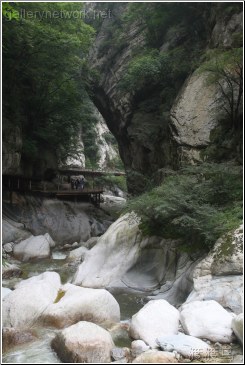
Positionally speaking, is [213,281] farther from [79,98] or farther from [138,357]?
[79,98]

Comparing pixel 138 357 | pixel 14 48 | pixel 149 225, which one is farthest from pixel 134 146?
pixel 138 357

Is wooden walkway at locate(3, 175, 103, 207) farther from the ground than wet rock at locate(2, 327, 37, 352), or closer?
farther from the ground

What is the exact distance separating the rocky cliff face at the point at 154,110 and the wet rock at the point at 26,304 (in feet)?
25.2

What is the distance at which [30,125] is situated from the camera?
833 inches

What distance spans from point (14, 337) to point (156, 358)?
260cm

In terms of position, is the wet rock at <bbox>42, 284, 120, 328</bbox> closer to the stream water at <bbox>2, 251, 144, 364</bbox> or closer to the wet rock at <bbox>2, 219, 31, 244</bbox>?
the stream water at <bbox>2, 251, 144, 364</bbox>

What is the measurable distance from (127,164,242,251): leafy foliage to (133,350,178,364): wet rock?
3222mm

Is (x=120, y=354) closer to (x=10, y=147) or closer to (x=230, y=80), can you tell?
(x=230, y=80)

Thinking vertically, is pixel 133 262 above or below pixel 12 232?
above

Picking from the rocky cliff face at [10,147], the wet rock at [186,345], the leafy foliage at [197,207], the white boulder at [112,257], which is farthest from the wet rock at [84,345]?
the rocky cliff face at [10,147]

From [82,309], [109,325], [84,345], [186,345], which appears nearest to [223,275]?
[186,345]

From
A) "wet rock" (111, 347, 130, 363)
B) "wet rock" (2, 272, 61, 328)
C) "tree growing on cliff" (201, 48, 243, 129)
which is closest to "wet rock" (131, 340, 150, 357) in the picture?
"wet rock" (111, 347, 130, 363)

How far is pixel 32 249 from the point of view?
14500 millimetres

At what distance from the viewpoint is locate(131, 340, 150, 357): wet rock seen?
5.51 m
